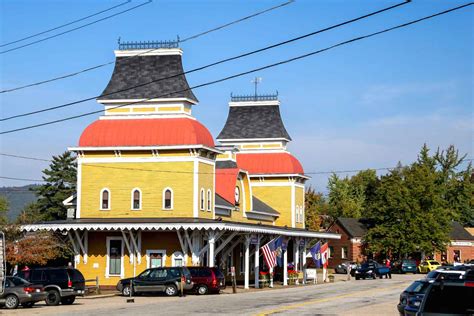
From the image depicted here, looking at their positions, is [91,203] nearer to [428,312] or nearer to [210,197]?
[210,197]

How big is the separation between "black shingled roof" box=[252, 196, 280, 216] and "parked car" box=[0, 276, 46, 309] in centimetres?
3186

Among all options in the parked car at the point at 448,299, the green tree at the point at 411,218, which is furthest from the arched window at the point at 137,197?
the green tree at the point at 411,218

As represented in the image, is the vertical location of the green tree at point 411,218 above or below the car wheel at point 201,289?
above

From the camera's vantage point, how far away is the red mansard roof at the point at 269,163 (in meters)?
74.9

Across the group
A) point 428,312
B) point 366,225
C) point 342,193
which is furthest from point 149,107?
point 342,193

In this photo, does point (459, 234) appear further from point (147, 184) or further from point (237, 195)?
point (147, 184)

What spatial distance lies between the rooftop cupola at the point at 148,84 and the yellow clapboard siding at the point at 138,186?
147 inches

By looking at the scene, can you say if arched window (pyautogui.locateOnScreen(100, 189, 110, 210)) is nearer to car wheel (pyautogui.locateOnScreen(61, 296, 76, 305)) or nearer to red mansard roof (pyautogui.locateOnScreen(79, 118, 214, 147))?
red mansard roof (pyautogui.locateOnScreen(79, 118, 214, 147))

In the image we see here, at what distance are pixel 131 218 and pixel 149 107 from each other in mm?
Result: 7296

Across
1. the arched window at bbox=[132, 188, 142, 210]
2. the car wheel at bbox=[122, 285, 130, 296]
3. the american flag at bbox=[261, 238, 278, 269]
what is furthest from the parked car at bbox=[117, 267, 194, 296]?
the american flag at bbox=[261, 238, 278, 269]

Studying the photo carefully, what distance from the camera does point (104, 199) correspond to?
54.5 meters

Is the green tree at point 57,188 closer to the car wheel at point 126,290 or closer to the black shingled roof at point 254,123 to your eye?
the black shingled roof at point 254,123

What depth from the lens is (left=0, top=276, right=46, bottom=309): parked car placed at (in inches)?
1395

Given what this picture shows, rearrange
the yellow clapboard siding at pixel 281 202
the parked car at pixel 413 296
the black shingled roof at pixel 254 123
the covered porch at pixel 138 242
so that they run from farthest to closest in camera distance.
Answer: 1. the black shingled roof at pixel 254 123
2. the yellow clapboard siding at pixel 281 202
3. the covered porch at pixel 138 242
4. the parked car at pixel 413 296
